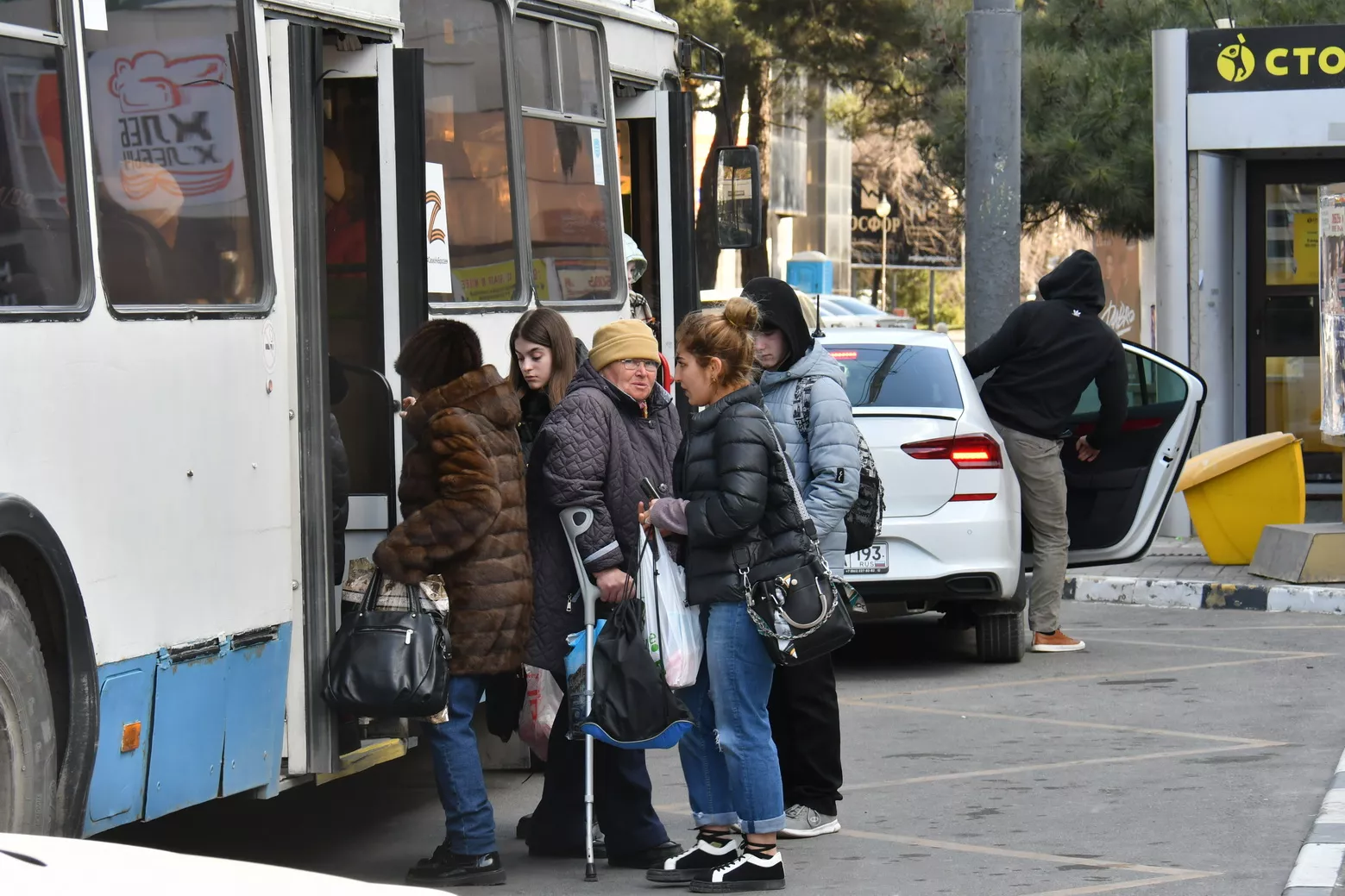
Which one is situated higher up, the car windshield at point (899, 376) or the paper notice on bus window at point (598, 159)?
the paper notice on bus window at point (598, 159)

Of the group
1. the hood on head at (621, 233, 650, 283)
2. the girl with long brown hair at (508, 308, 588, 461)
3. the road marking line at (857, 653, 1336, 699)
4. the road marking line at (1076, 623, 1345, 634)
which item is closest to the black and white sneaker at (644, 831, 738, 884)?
the girl with long brown hair at (508, 308, 588, 461)

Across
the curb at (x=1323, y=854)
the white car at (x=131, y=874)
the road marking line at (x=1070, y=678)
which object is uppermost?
the white car at (x=131, y=874)

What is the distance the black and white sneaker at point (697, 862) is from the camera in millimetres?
6176

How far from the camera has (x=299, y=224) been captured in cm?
579

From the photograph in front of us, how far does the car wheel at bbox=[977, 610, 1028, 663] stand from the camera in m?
10.4

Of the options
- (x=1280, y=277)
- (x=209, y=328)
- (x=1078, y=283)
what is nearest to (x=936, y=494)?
(x=1078, y=283)

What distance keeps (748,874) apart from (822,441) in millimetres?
1359

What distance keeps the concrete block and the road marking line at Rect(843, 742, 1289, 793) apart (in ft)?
14.7

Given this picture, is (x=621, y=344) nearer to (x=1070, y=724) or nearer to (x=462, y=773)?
(x=462, y=773)

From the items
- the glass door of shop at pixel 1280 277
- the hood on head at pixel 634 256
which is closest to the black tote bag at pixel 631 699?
the hood on head at pixel 634 256

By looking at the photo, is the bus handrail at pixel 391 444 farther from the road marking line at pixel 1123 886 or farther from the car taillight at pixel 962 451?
the car taillight at pixel 962 451

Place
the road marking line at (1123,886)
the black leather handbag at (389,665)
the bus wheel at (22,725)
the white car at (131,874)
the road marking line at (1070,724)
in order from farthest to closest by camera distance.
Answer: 1. the road marking line at (1070,724)
2. the road marking line at (1123,886)
3. the black leather handbag at (389,665)
4. the bus wheel at (22,725)
5. the white car at (131,874)

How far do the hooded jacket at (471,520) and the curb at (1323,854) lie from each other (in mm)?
2309

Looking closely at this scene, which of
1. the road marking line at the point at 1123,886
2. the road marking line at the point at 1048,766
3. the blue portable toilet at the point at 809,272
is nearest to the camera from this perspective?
the road marking line at the point at 1123,886
